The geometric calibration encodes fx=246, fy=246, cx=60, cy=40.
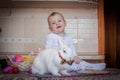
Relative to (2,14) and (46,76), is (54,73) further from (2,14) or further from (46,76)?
(2,14)

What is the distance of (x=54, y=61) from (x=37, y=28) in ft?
2.71

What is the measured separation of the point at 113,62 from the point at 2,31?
2.80 ft

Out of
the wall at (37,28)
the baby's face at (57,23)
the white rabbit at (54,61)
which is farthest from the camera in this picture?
the wall at (37,28)

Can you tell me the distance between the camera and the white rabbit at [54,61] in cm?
95

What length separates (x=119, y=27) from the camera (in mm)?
1844

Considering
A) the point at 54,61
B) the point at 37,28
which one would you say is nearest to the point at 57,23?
the point at 54,61

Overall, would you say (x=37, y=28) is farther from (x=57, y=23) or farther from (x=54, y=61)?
(x=54, y=61)

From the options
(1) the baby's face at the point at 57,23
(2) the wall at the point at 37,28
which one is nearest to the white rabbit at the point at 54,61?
(1) the baby's face at the point at 57,23

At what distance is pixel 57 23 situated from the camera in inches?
45.4

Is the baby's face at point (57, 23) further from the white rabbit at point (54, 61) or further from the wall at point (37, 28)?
the wall at point (37, 28)

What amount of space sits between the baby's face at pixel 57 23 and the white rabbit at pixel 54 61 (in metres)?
0.18

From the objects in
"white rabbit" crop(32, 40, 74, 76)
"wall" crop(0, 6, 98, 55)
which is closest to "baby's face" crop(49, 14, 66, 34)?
"white rabbit" crop(32, 40, 74, 76)

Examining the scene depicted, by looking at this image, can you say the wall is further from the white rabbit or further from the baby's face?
the white rabbit

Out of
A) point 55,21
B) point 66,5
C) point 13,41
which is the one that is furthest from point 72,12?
point 55,21
